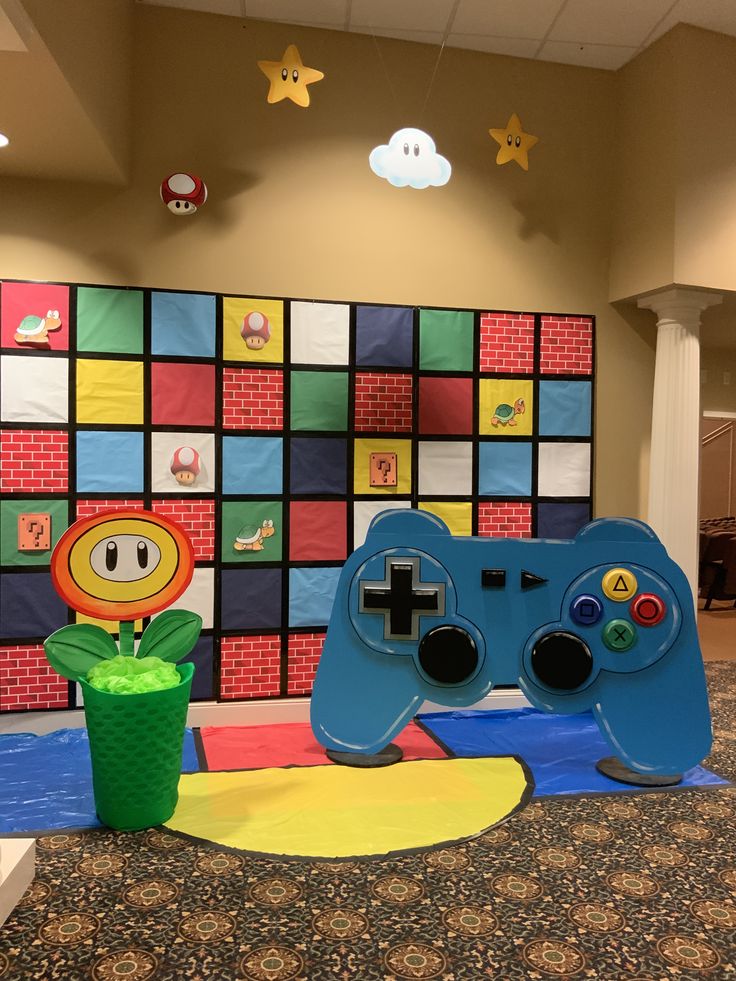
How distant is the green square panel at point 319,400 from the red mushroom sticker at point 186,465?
0.47m

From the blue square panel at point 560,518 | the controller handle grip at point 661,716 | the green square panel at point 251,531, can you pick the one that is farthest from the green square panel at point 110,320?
the controller handle grip at point 661,716

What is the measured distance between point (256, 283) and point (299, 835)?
7.70 ft

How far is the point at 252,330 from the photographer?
3.49 metres

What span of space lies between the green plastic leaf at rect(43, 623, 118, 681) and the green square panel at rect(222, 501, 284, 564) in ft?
3.27

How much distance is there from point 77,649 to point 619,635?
1.88 m

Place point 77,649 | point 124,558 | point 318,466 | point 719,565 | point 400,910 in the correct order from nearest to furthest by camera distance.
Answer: point 400,910
point 77,649
point 124,558
point 318,466
point 719,565

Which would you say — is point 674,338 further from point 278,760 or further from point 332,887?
point 332,887

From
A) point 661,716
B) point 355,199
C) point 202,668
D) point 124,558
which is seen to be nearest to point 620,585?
point 661,716

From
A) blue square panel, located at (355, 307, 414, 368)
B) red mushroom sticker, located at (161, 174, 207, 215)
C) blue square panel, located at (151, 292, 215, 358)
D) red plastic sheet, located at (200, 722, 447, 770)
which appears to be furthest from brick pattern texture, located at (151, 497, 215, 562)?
red mushroom sticker, located at (161, 174, 207, 215)

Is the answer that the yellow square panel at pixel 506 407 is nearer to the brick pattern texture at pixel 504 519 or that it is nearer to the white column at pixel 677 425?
the brick pattern texture at pixel 504 519

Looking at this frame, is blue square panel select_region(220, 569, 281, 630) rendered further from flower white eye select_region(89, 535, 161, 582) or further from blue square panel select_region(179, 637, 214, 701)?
flower white eye select_region(89, 535, 161, 582)

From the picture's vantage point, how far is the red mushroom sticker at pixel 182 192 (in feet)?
10.6

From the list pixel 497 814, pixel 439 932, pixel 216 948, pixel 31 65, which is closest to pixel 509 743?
pixel 497 814

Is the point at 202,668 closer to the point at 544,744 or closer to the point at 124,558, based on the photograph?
the point at 124,558
